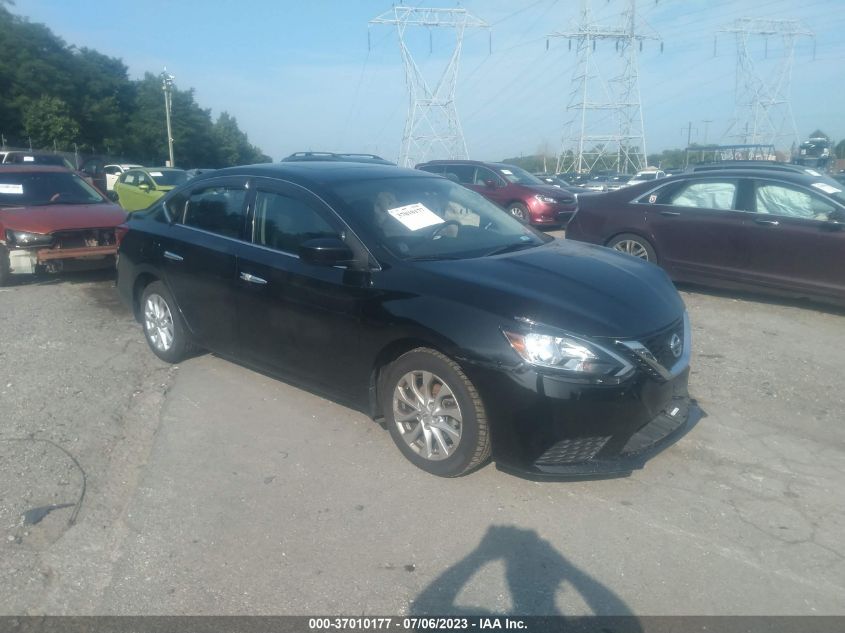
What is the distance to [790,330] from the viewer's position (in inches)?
285

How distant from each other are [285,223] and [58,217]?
223 inches

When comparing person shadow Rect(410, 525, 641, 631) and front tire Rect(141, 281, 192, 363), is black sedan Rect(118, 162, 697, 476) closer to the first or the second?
front tire Rect(141, 281, 192, 363)

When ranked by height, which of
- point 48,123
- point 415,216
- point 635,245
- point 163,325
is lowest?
point 163,325

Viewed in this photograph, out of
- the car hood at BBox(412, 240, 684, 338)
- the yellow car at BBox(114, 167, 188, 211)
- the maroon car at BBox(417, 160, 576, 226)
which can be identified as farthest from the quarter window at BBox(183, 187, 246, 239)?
the maroon car at BBox(417, 160, 576, 226)

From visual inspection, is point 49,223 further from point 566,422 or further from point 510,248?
point 566,422

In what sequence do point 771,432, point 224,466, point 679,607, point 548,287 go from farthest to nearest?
point 771,432
point 224,466
point 548,287
point 679,607

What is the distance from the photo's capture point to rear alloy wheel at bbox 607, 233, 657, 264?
8.88m

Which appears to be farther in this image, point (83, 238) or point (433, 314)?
point (83, 238)

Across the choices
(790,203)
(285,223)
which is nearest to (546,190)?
(790,203)

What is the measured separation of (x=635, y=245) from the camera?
9062mm

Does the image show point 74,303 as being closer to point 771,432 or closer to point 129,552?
point 129,552

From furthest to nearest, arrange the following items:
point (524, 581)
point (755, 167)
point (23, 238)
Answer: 1. point (755, 167)
2. point (23, 238)
3. point (524, 581)

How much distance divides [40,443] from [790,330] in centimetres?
681

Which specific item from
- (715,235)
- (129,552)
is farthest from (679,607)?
(715,235)
